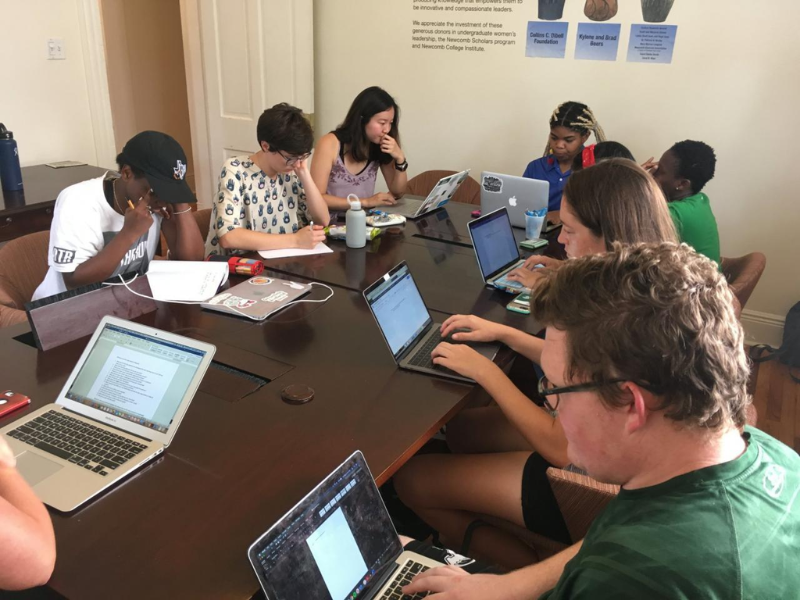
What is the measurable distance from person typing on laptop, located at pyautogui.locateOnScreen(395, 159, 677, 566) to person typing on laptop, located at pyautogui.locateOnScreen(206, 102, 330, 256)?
3.01ft

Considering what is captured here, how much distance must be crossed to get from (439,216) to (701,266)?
2143mm

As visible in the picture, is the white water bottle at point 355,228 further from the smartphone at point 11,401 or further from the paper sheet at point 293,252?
the smartphone at point 11,401

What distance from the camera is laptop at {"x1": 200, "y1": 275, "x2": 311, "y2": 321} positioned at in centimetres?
171

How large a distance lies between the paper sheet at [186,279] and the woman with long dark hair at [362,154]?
1.05 m

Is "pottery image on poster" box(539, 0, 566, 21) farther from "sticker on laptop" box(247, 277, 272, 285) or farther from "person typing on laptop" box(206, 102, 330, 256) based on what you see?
"sticker on laptop" box(247, 277, 272, 285)

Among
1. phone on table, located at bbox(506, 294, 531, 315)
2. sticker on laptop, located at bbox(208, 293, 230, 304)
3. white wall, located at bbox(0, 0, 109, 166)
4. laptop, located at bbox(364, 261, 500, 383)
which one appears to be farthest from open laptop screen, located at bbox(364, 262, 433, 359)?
white wall, located at bbox(0, 0, 109, 166)

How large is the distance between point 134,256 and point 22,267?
39 centimetres

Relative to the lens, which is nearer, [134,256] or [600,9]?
[134,256]

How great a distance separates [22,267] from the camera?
6.68 feet

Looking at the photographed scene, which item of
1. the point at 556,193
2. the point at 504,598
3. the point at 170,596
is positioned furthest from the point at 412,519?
the point at 556,193

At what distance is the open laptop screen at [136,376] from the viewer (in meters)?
1.15

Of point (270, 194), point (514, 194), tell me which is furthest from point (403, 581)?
point (514, 194)

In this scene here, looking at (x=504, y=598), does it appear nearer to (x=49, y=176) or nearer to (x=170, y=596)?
(x=170, y=596)

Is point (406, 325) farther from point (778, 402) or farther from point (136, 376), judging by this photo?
point (778, 402)
